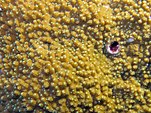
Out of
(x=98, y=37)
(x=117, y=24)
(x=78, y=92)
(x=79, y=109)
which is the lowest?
(x=79, y=109)

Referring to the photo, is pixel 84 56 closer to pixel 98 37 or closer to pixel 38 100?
pixel 98 37

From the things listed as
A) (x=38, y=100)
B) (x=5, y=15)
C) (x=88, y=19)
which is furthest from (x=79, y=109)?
(x=5, y=15)

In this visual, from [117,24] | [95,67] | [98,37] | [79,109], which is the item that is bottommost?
[79,109]

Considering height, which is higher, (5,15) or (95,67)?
(5,15)

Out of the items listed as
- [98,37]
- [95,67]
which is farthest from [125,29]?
[95,67]

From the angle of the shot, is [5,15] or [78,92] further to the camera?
[5,15]

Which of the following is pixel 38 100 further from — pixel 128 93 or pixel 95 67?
pixel 128 93
